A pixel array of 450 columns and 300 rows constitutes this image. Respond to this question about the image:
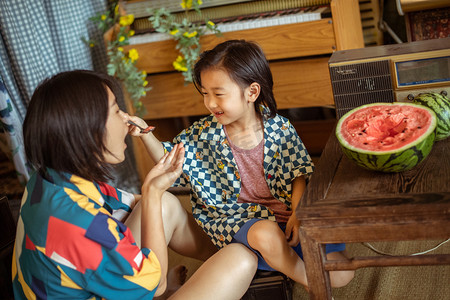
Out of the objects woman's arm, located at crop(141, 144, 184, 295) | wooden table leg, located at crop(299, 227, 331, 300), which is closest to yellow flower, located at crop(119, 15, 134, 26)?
woman's arm, located at crop(141, 144, 184, 295)

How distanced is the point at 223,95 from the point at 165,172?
32 centimetres

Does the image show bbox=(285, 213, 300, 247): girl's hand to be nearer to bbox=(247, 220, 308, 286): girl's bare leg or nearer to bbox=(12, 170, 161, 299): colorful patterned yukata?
bbox=(247, 220, 308, 286): girl's bare leg

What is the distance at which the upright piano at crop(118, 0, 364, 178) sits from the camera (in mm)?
2537

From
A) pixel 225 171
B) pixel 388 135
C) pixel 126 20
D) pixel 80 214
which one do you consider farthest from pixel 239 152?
pixel 126 20

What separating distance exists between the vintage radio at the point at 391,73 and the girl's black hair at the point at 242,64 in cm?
22

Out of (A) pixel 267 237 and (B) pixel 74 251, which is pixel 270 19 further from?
(B) pixel 74 251

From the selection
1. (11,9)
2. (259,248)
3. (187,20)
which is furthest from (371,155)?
(11,9)

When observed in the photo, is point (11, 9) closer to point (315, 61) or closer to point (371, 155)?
point (315, 61)

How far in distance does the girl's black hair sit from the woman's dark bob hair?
439mm

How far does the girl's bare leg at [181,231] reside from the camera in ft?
5.93

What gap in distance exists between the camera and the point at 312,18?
8.30 feet

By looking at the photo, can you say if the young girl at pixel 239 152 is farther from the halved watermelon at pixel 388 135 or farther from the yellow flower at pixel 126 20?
the yellow flower at pixel 126 20

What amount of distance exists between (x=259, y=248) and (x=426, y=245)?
2.62ft

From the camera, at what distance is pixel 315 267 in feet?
4.43
